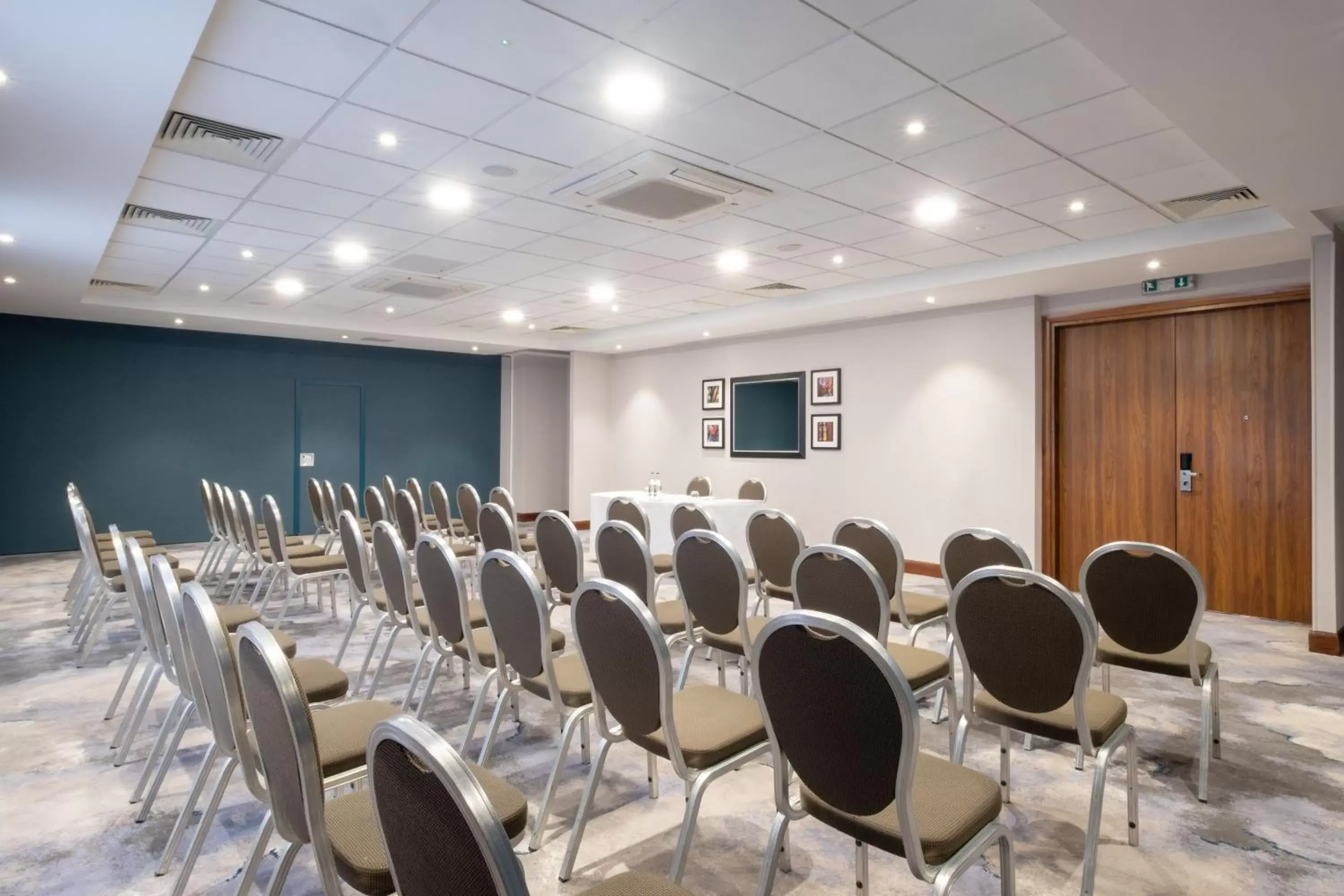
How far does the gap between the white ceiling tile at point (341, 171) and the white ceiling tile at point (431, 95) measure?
2.19 ft

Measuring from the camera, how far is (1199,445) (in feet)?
20.7

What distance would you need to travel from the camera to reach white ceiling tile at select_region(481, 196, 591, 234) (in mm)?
4812

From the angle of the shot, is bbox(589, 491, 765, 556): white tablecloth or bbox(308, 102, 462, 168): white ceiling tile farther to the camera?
bbox(589, 491, 765, 556): white tablecloth

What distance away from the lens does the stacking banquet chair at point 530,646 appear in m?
2.43

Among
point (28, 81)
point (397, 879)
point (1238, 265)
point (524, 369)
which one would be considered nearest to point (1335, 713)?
point (1238, 265)

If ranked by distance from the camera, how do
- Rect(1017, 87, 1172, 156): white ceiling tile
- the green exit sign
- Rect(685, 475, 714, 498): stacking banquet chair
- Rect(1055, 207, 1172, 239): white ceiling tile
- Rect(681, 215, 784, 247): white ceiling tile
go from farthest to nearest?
Rect(685, 475, 714, 498): stacking banquet chair
the green exit sign
Rect(681, 215, 784, 247): white ceiling tile
Rect(1055, 207, 1172, 239): white ceiling tile
Rect(1017, 87, 1172, 156): white ceiling tile

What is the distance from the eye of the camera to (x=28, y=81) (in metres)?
2.93

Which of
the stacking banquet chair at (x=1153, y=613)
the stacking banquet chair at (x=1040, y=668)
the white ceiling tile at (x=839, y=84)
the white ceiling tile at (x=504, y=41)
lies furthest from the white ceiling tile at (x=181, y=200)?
the stacking banquet chair at (x=1153, y=613)

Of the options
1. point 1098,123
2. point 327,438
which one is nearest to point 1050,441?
point 1098,123

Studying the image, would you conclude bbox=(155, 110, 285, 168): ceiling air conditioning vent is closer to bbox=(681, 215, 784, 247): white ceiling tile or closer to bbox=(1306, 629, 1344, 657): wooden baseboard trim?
bbox=(681, 215, 784, 247): white ceiling tile

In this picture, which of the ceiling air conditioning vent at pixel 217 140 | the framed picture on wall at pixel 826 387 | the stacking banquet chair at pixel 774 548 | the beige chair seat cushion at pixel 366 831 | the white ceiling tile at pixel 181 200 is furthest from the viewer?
the framed picture on wall at pixel 826 387

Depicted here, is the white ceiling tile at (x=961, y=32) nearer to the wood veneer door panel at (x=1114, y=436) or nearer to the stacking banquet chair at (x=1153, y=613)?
the stacking banquet chair at (x=1153, y=613)

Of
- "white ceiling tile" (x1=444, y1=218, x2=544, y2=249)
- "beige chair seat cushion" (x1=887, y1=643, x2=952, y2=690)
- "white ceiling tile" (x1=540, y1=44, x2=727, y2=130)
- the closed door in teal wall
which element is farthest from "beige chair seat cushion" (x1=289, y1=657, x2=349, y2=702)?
the closed door in teal wall

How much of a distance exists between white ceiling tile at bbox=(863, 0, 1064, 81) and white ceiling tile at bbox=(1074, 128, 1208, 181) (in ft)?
4.26
